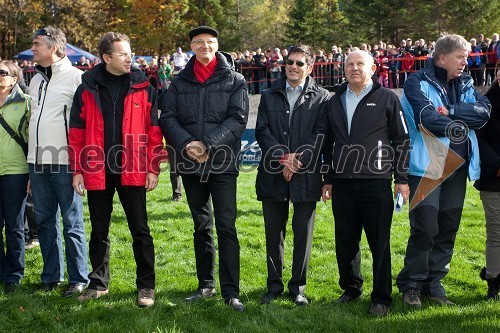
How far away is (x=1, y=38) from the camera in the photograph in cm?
4094

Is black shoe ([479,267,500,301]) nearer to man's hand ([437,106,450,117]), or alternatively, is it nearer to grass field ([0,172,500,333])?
grass field ([0,172,500,333])

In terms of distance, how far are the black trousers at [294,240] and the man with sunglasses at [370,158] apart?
0.31 meters

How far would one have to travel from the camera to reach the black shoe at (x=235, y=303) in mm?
4792

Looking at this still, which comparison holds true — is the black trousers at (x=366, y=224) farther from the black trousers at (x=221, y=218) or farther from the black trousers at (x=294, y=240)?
the black trousers at (x=221, y=218)

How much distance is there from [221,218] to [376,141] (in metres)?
1.47

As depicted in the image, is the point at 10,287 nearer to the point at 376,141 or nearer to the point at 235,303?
the point at 235,303

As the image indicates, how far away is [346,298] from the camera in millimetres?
5020

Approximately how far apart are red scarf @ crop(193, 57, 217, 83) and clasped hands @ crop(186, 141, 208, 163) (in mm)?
594

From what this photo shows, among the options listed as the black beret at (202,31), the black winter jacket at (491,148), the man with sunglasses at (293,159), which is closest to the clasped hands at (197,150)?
the man with sunglasses at (293,159)

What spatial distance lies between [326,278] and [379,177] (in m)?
1.56

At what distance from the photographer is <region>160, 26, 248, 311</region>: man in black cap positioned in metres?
4.86

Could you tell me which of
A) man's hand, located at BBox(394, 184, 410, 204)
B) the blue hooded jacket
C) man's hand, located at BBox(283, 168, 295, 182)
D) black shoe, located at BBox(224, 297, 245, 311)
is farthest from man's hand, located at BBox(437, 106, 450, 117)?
black shoe, located at BBox(224, 297, 245, 311)

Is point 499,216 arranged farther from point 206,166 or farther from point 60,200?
point 60,200

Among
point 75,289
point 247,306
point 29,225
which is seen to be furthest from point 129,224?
point 29,225
